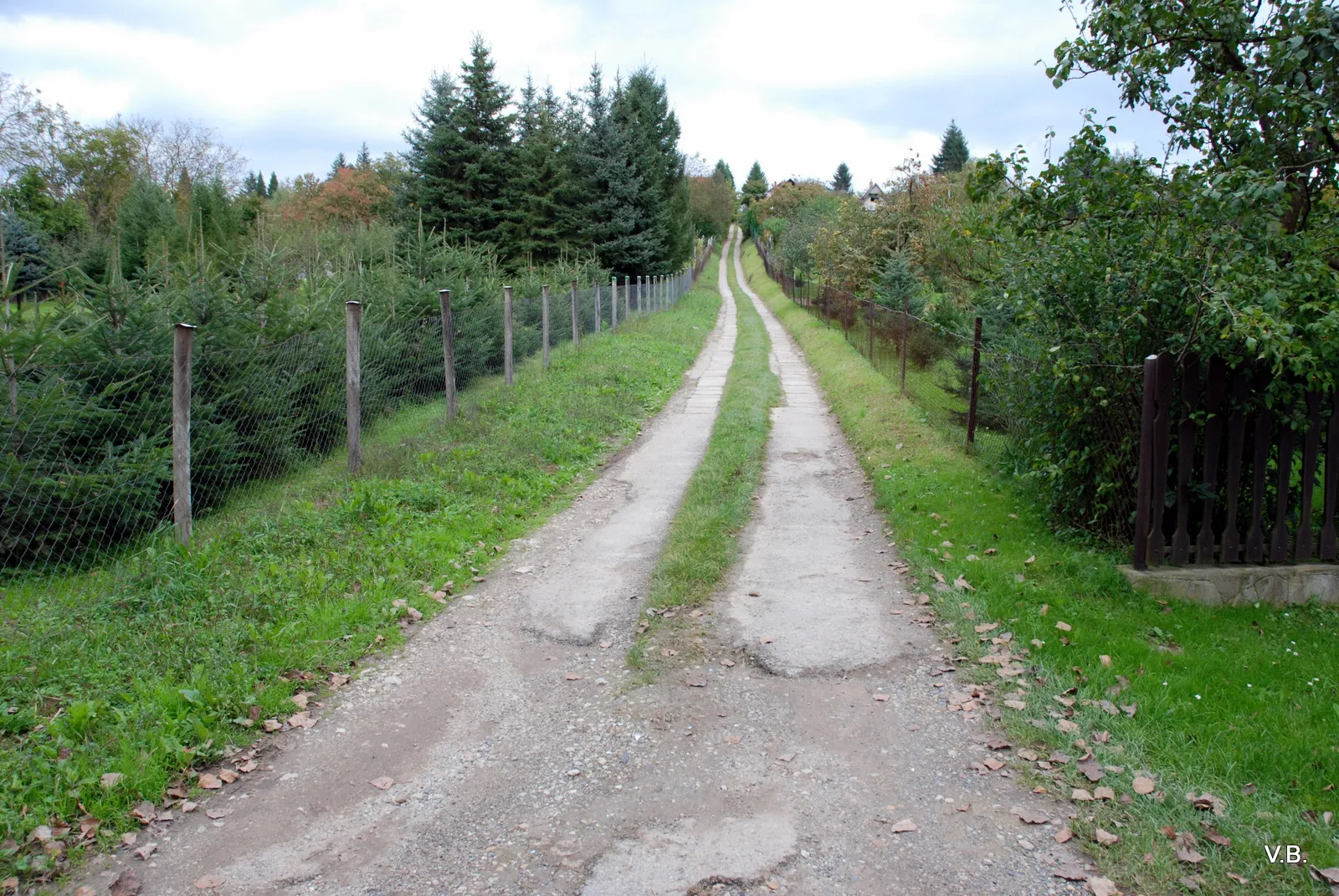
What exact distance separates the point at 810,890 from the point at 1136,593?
3.86m

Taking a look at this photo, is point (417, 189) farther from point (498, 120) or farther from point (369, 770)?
point (369, 770)

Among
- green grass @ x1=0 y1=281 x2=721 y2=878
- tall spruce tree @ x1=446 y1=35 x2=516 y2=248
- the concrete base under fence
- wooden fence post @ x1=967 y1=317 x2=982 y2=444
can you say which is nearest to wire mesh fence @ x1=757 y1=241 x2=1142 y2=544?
wooden fence post @ x1=967 y1=317 x2=982 y2=444

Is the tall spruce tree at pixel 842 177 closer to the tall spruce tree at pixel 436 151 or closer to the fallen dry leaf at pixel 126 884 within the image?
the tall spruce tree at pixel 436 151

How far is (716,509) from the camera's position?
8.03m

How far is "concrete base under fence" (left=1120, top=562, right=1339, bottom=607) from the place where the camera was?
586 centimetres

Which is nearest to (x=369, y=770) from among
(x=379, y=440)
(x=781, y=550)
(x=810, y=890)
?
(x=810, y=890)

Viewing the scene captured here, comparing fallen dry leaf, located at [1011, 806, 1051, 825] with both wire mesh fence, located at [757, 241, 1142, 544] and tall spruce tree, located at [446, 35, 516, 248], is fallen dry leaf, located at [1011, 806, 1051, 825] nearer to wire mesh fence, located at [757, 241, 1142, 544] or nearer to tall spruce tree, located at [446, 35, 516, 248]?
wire mesh fence, located at [757, 241, 1142, 544]

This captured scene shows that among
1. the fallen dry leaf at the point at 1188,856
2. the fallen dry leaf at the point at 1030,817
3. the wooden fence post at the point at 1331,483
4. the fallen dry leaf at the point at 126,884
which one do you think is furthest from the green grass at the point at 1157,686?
the fallen dry leaf at the point at 126,884

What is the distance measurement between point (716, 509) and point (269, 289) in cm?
666

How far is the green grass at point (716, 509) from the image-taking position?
237 inches

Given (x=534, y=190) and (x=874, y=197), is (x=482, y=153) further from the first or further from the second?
(x=874, y=197)

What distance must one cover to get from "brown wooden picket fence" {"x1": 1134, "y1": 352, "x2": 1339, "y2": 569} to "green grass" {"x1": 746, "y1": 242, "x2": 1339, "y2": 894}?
1.40 feet

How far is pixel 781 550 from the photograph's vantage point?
7.02 m

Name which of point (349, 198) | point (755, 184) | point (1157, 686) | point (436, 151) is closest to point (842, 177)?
point (755, 184)
